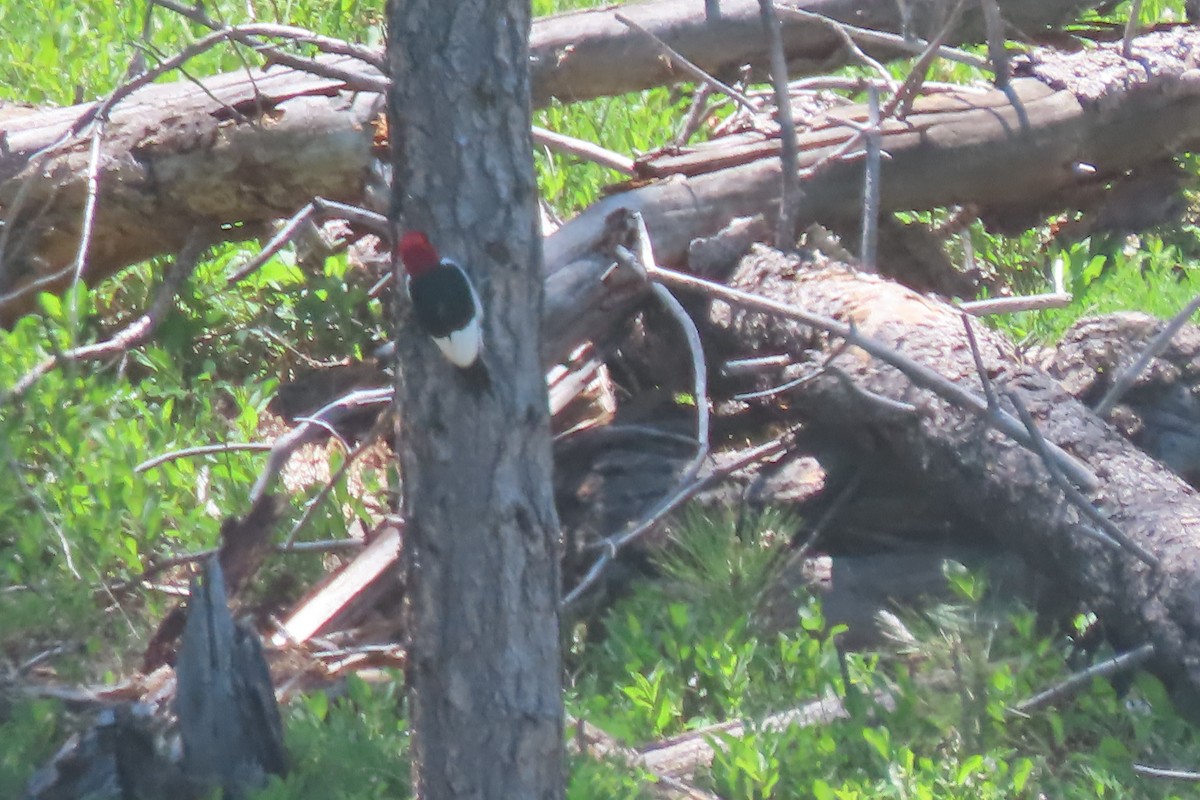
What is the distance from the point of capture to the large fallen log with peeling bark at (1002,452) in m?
3.04

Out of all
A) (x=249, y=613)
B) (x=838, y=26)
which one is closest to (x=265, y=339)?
(x=249, y=613)

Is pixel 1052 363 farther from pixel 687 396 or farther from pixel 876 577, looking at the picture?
pixel 687 396

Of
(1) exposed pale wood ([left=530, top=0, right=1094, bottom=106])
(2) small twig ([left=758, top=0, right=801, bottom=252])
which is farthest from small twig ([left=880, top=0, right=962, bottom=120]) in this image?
(1) exposed pale wood ([left=530, top=0, right=1094, bottom=106])

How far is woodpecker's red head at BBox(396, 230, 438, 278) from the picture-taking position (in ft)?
7.55

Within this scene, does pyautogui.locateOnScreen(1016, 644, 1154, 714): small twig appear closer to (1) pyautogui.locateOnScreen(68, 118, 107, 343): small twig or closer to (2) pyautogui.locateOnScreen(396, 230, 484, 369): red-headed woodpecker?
(2) pyautogui.locateOnScreen(396, 230, 484, 369): red-headed woodpecker

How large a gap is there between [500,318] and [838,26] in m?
2.65

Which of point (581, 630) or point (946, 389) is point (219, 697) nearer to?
point (581, 630)

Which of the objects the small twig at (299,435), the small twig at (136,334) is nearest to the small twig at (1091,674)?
the small twig at (299,435)

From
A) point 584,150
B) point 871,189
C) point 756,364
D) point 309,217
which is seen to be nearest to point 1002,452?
point 756,364

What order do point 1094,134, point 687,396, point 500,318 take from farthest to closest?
point 1094,134 → point 687,396 → point 500,318

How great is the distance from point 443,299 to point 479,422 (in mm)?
221

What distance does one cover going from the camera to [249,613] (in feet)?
12.6

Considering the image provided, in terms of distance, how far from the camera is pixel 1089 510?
302cm

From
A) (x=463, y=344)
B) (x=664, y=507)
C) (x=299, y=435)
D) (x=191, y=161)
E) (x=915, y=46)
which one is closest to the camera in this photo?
(x=463, y=344)
